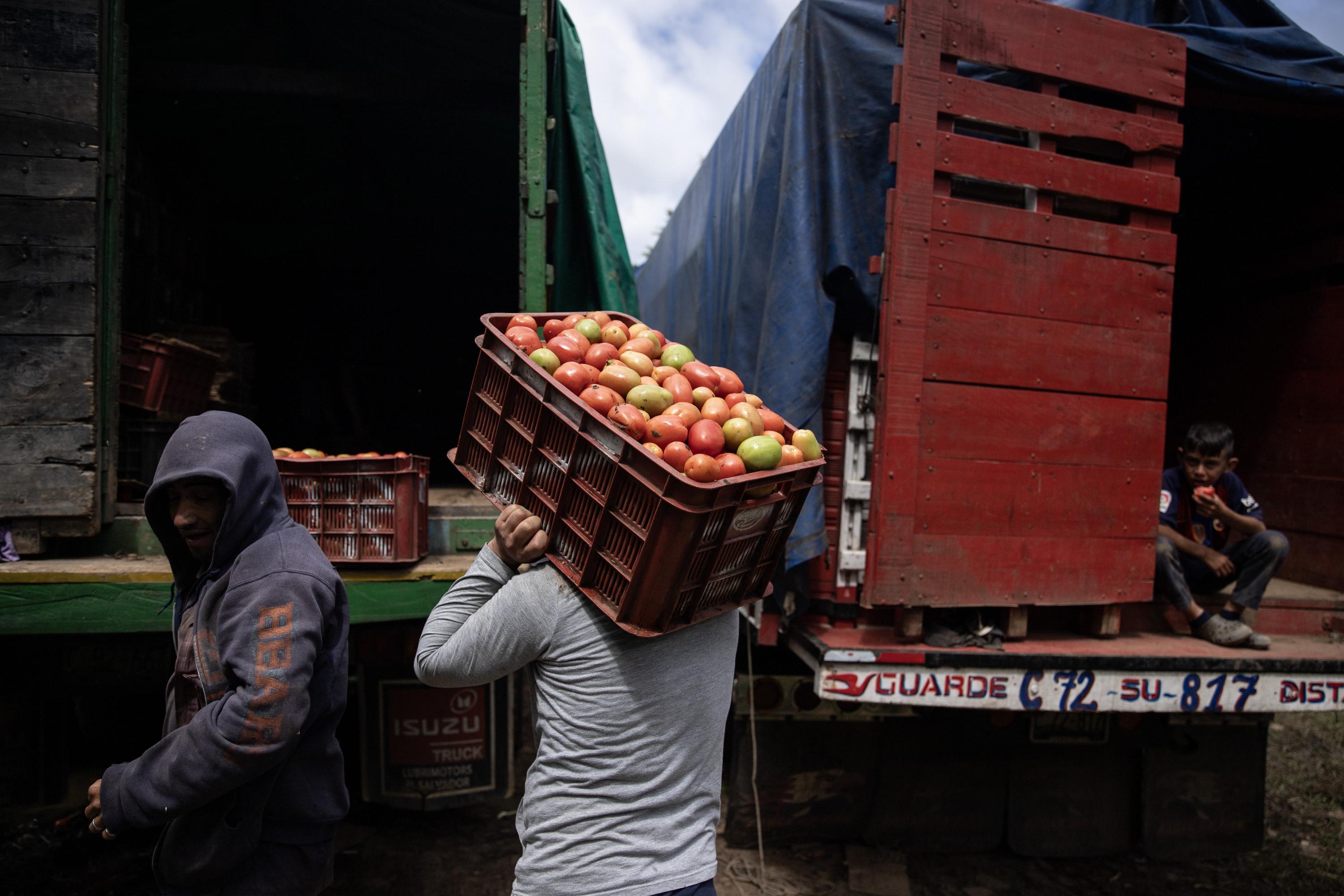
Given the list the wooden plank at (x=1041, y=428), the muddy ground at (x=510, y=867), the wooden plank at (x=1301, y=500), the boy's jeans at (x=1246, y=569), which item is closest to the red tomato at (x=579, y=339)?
the wooden plank at (x=1041, y=428)

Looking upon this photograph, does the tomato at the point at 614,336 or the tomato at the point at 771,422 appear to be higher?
the tomato at the point at 614,336

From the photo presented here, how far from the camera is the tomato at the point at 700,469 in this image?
5.43ft

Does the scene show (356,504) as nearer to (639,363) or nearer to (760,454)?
(639,363)

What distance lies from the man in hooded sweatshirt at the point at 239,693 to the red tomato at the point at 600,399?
0.78 m

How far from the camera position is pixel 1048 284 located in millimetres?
A: 3371

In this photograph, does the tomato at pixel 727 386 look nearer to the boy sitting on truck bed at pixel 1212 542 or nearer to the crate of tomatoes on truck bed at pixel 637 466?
the crate of tomatoes on truck bed at pixel 637 466

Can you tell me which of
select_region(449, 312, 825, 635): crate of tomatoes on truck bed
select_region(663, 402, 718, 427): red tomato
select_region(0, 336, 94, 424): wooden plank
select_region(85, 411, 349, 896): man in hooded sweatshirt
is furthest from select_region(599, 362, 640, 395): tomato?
select_region(0, 336, 94, 424): wooden plank

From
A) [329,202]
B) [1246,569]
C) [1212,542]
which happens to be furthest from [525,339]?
[329,202]

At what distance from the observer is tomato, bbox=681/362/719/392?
7.13 ft

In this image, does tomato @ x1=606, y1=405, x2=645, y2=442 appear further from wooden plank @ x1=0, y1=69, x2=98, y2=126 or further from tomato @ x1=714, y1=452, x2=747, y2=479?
wooden plank @ x1=0, y1=69, x2=98, y2=126

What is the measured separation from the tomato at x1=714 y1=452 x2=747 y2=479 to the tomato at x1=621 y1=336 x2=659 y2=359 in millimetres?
537

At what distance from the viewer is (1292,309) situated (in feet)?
15.6

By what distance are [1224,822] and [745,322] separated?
3.69 metres

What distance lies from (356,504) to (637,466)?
1824mm
